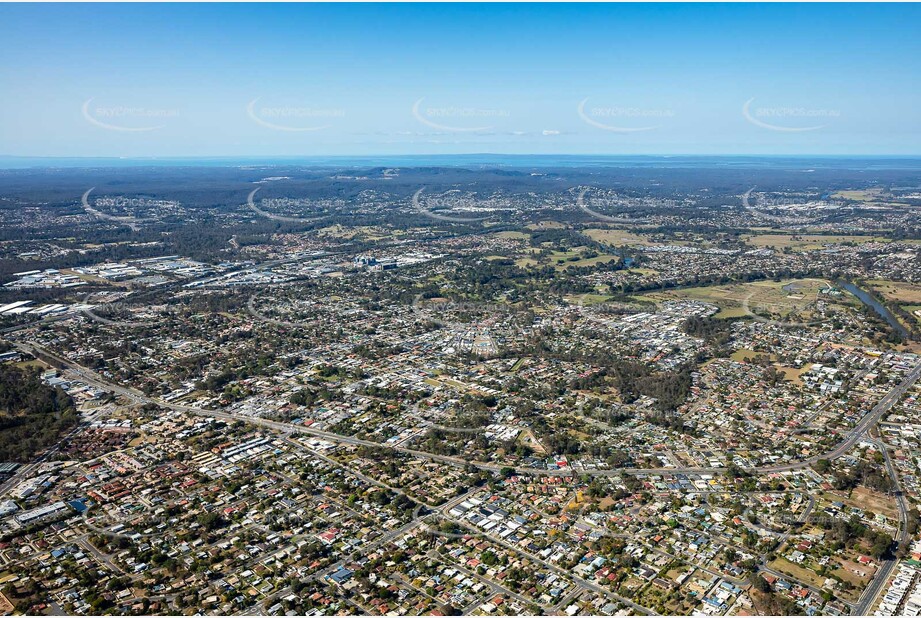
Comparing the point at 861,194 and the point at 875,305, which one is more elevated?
the point at 861,194

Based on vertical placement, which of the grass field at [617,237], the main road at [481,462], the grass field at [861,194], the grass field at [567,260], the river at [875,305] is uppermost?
the grass field at [861,194]

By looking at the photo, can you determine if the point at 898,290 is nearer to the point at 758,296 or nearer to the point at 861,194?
the point at 758,296

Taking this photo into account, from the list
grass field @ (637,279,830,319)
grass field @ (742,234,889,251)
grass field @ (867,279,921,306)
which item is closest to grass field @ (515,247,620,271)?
grass field @ (637,279,830,319)

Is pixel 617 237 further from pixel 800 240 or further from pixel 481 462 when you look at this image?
pixel 481 462

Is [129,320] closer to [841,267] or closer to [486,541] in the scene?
[486,541]

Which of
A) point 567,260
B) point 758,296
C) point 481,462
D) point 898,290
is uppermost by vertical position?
point 567,260

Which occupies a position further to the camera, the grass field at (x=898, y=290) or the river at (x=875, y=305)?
the grass field at (x=898, y=290)

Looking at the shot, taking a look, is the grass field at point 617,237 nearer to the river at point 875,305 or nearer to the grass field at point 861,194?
the river at point 875,305

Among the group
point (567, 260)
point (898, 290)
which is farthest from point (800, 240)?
point (567, 260)

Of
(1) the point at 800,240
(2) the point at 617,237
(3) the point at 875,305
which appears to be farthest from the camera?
(2) the point at 617,237

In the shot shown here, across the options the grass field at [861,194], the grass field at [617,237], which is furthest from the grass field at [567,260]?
the grass field at [861,194]

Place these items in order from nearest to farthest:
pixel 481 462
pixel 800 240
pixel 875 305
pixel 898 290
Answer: pixel 481 462, pixel 875 305, pixel 898 290, pixel 800 240

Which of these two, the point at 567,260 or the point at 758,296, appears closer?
the point at 758,296
